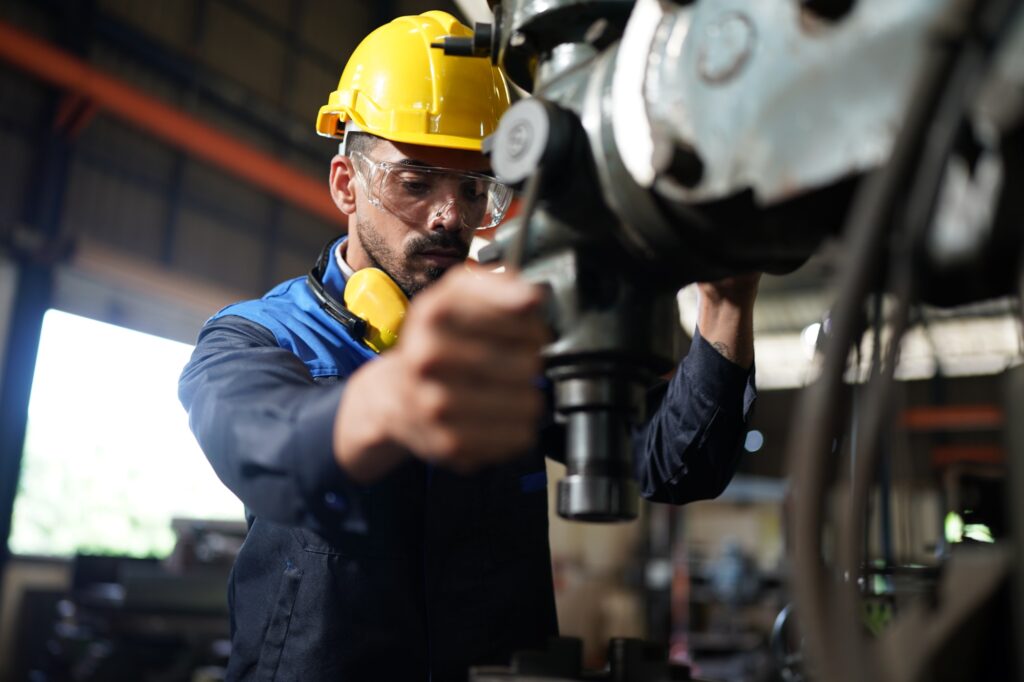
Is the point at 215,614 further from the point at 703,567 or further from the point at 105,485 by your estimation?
the point at 703,567

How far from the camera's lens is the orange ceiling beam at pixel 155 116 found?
16.7 feet

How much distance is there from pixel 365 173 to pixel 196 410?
60cm

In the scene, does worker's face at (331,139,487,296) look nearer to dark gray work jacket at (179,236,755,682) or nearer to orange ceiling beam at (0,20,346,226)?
dark gray work jacket at (179,236,755,682)

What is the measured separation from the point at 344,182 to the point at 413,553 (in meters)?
0.64

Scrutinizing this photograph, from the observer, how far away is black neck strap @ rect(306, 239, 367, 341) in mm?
1177

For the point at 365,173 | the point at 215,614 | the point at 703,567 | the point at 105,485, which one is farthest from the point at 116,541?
the point at 365,173

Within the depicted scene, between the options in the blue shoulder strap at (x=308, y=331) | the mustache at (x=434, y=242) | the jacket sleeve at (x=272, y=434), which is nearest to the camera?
the jacket sleeve at (x=272, y=434)

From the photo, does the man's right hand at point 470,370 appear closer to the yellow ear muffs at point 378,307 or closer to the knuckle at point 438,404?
the knuckle at point 438,404

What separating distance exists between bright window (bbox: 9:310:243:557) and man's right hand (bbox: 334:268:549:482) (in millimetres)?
5641

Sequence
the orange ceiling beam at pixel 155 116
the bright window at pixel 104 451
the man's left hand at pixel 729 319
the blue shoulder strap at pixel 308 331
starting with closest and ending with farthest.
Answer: the man's left hand at pixel 729 319
the blue shoulder strap at pixel 308 331
the orange ceiling beam at pixel 155 116
the bright window at pixel 104 451

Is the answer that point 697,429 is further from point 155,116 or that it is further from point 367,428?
point 155,116

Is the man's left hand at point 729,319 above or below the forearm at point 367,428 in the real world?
above

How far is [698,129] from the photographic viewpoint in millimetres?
566

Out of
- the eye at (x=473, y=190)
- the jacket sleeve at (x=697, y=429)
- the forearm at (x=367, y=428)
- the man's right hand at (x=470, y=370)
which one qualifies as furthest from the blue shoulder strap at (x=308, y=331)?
the man's right hand at (x=470, y=370)
